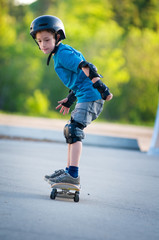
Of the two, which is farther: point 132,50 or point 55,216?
point 132,50

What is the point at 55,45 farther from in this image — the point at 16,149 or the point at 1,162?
the point at 16,149

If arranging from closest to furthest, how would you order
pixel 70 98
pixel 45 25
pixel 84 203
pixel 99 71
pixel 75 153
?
pixel 84 203
pixel 75 153
pixel 45 25
pixel 70 98
pixel 99 71

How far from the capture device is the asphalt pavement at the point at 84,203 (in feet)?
9.38

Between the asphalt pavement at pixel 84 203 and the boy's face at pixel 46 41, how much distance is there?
1.27 metres

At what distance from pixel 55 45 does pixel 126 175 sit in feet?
7.99

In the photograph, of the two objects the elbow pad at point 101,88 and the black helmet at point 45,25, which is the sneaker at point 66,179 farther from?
the black helmet at point 45,25

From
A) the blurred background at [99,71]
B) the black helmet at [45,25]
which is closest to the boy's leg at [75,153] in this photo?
the black helmet at [45,25]

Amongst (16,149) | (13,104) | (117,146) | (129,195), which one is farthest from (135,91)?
(129,195)

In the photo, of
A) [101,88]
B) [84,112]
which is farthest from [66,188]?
[101,88]

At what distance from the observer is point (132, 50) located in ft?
122

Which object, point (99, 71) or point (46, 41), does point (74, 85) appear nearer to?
point (46, 41)

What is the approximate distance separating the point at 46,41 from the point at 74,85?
46 centimetres

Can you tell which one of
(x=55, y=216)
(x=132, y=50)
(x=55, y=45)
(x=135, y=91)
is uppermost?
(x=132, y=50)

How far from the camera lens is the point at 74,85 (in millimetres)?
4113
